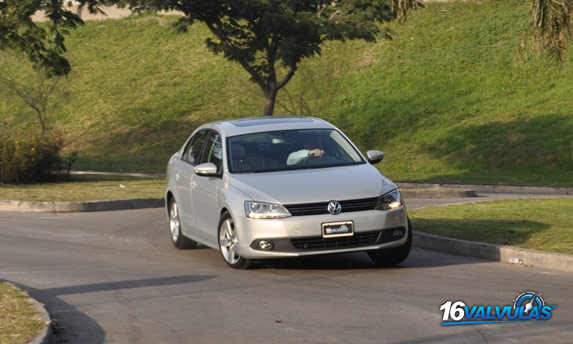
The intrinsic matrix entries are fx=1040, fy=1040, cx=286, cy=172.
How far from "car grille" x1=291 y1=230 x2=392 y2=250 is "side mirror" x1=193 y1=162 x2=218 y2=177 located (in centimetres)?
157

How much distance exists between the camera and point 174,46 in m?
58.2

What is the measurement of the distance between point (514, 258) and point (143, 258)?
4.36 meters

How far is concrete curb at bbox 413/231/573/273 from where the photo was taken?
11.2m

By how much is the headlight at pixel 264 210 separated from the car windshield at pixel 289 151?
87 centimetres

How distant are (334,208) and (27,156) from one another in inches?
602

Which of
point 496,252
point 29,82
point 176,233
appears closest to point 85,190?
point 176,233

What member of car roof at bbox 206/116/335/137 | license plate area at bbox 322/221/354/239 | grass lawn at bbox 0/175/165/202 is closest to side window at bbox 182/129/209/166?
car roof at bbox 206/116/335/137

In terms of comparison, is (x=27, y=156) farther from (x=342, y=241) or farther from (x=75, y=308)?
(x=75, y=308)

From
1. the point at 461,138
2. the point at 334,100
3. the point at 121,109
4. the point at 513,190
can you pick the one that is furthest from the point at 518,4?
the point at 513,190

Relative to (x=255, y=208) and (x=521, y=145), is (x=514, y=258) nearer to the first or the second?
(x=255, y=208)

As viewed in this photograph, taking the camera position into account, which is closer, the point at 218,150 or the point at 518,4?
the point at 218,150

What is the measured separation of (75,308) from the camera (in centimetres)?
900

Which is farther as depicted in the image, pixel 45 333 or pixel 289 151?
pixel 289 151

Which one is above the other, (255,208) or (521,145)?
(255,208)
